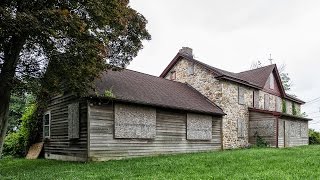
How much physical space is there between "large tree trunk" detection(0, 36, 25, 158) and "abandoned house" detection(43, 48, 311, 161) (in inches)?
173

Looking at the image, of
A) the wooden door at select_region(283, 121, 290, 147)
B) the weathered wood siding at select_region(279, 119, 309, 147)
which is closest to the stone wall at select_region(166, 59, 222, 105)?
the weathered wood siding at select_region(279, 119, 309, 147)

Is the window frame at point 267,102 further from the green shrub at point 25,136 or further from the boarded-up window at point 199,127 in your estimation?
the green shrub at point 25,136

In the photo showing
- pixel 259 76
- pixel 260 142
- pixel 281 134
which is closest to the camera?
pixel 260 142

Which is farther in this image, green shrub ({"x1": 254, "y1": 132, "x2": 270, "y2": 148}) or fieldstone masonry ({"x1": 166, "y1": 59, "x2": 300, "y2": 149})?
green shrub ({"x1": 254, "y1": 132, "x2": 270, "y2": 148})

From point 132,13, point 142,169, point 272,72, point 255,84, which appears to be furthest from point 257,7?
point 272,72

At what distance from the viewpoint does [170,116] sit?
77.5 feet

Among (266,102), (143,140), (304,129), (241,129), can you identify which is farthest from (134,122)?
(304,129)

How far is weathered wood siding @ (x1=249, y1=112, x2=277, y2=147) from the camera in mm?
30766

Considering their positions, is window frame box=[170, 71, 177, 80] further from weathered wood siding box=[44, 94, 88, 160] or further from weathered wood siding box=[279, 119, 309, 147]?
weathered wood siding box=[44, 94, 88, 160]

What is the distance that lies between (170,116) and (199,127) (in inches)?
126

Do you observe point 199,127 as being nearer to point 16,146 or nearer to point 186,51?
point 186,51

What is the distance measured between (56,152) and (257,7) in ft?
48.2

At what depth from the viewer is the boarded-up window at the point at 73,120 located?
19.9 meters

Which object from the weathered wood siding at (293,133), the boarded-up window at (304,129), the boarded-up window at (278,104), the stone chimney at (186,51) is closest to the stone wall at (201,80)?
the stone chimney at (186,51)
